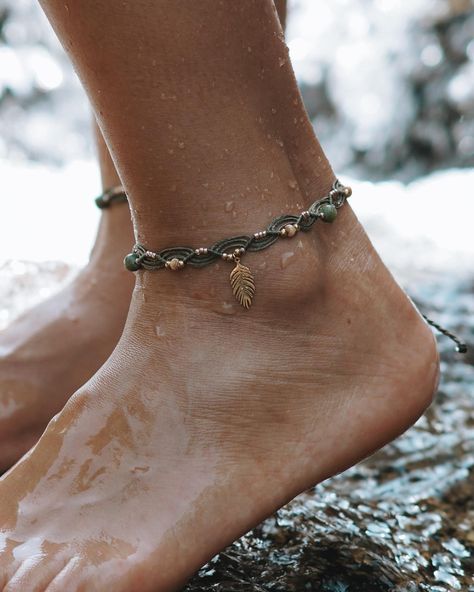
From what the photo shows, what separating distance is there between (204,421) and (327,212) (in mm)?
275

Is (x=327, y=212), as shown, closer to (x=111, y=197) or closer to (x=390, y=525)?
(x=390, y=525)

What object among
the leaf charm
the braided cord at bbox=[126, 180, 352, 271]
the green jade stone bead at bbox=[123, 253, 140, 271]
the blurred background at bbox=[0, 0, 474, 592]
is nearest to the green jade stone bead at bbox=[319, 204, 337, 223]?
the braided cord at bbox=[126, 180, 352, 271]

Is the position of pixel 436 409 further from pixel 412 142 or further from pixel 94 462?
pixel 412 142

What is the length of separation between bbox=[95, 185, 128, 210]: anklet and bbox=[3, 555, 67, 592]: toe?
2.31 feet

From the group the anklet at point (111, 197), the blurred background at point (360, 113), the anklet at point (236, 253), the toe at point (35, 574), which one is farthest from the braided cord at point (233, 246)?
the blurred background at point (360, 113)

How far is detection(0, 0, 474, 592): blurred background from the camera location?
993 millimetres

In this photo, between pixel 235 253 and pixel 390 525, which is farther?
pixel 390 525

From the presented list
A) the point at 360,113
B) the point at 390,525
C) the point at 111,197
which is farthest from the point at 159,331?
the point at 360,113

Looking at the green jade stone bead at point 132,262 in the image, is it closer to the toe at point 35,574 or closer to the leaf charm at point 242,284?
the leaf charm at point 242,284

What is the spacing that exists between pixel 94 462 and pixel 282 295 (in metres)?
0.28

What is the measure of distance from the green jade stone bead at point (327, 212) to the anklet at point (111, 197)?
0.53 metres

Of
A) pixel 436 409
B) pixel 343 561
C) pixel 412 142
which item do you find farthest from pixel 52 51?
pixel 343 561

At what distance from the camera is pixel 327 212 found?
3.11 feet

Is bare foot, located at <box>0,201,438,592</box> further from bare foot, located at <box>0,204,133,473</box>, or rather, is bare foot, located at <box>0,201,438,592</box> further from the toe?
bare foot, located at <box>0,204,133,473</box>
